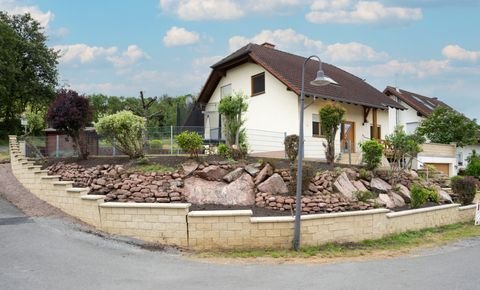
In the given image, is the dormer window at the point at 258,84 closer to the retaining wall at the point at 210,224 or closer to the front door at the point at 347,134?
the front door at the point at 347,134

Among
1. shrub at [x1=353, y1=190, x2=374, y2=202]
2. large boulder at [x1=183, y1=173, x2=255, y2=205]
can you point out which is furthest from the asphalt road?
shrub at [x1=353, y1=190, x2=374, y2=202]

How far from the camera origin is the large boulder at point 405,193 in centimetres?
1454

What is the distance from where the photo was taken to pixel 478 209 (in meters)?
15.2

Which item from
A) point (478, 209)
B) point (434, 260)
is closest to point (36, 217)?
point (434, 260)

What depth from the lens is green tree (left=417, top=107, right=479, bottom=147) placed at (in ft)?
97.6

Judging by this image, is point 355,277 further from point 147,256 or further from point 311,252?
point 147,256

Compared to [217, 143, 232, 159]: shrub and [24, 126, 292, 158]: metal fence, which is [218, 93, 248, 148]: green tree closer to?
[217, 143, 232, 159]: shrub

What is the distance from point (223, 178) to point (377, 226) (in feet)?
14.7

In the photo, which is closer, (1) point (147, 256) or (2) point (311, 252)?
(1) point (147, 256)

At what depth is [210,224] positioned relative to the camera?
31.6 feet

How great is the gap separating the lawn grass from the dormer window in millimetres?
11891

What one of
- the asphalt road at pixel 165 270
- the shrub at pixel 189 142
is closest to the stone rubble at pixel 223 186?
the shrub at pixel 189 142

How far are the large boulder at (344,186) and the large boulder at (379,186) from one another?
1.22 m

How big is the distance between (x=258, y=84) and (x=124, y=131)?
36.7 feet
